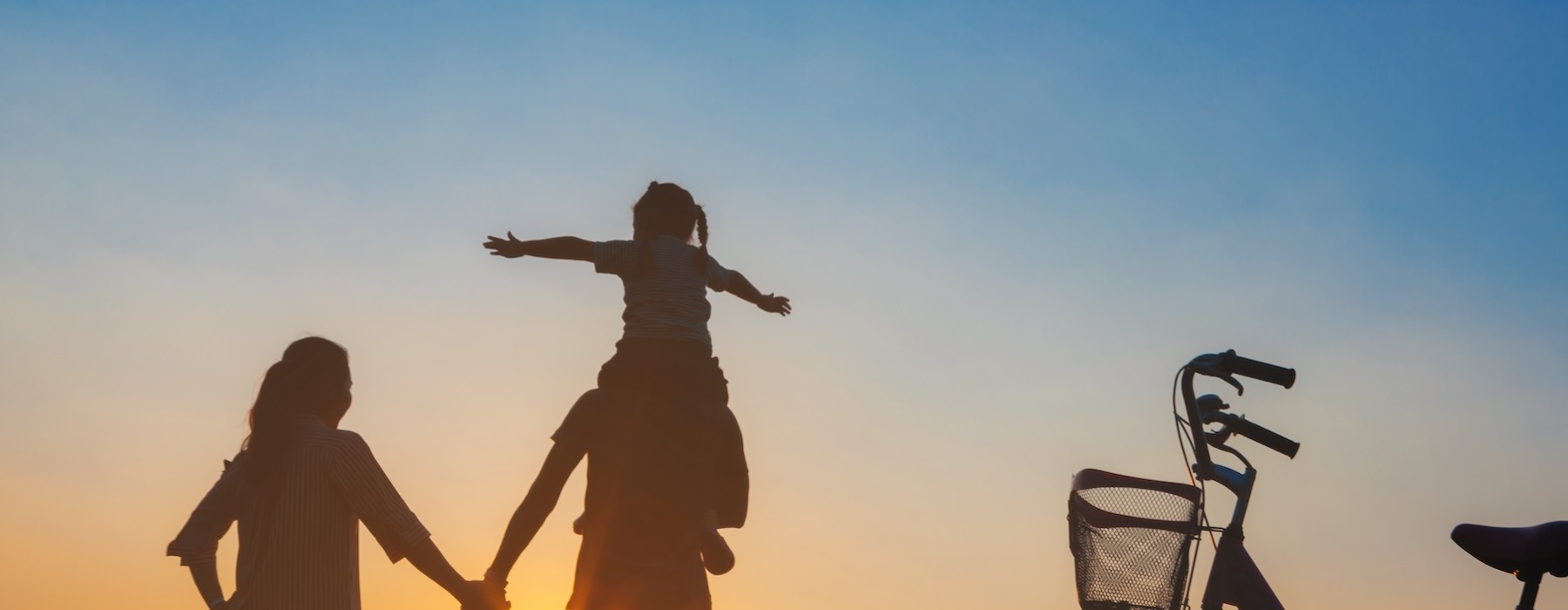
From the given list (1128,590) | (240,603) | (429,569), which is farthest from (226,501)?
(1128,590)

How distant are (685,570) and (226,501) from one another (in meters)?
2.03

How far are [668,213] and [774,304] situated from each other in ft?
2.82

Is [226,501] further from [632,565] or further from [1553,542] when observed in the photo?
[1553,542]

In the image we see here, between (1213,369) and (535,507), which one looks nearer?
(1213,369)

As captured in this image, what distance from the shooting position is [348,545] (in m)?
4.88

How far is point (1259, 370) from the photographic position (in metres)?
5.40

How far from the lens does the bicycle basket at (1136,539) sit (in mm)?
5461

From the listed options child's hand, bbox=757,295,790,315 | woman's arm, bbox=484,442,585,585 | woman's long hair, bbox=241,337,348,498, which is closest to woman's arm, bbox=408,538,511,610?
woman's long hair, bbox=241,337,348,498

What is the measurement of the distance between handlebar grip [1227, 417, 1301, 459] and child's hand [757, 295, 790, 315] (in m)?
2.52

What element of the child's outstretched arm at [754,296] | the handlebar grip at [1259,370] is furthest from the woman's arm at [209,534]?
the handlebar grip at [1259,370]

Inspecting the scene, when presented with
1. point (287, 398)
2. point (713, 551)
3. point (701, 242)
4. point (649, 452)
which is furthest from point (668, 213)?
point (287, 398)

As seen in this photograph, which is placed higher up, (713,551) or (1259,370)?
(1259,370)

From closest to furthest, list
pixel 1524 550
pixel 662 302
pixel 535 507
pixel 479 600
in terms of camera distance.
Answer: pixel 479 600 → pixel 1524 550 → pixel 535 507 → pixel 662 302

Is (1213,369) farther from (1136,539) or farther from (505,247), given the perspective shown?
(505,247)
